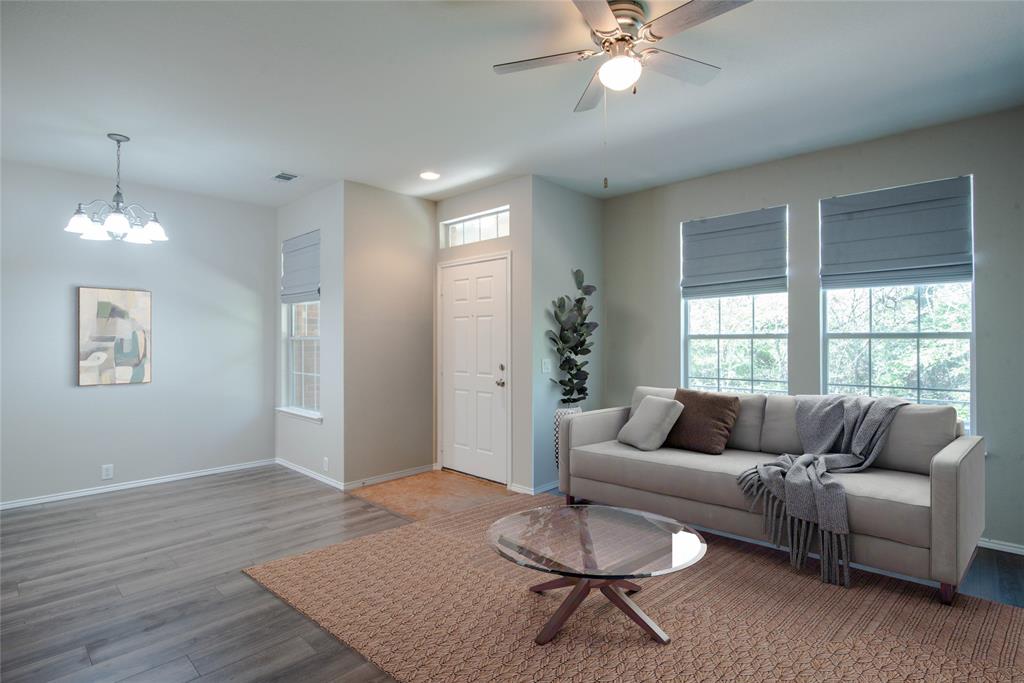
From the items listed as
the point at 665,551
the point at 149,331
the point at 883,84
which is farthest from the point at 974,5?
the point at 149,331

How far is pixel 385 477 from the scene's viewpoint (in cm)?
507

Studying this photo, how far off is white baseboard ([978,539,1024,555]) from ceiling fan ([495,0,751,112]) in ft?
10.7

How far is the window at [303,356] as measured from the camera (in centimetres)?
548

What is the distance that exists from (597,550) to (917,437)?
2137 millimetres

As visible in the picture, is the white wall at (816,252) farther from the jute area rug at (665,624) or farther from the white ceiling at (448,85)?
the jute area rug at (665,624)

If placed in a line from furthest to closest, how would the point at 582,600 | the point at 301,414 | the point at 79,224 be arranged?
the point at 301,414 < the point at 79,224 < the point at 582,600

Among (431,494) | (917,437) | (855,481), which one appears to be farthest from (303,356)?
(917,437)

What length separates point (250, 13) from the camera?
2.33m

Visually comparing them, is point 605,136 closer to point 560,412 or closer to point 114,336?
point 560,412

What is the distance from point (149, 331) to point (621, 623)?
468cm

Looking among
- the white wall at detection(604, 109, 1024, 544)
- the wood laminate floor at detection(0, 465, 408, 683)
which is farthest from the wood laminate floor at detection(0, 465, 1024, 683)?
the white wall at detection(604, 109, 1024, 544)

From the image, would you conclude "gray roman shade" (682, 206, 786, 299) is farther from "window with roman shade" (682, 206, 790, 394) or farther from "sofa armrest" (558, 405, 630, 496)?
"sofa armrest" (558, 405, 630, 496)

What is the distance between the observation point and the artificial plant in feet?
15.6

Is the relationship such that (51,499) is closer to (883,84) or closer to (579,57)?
(579,57)
